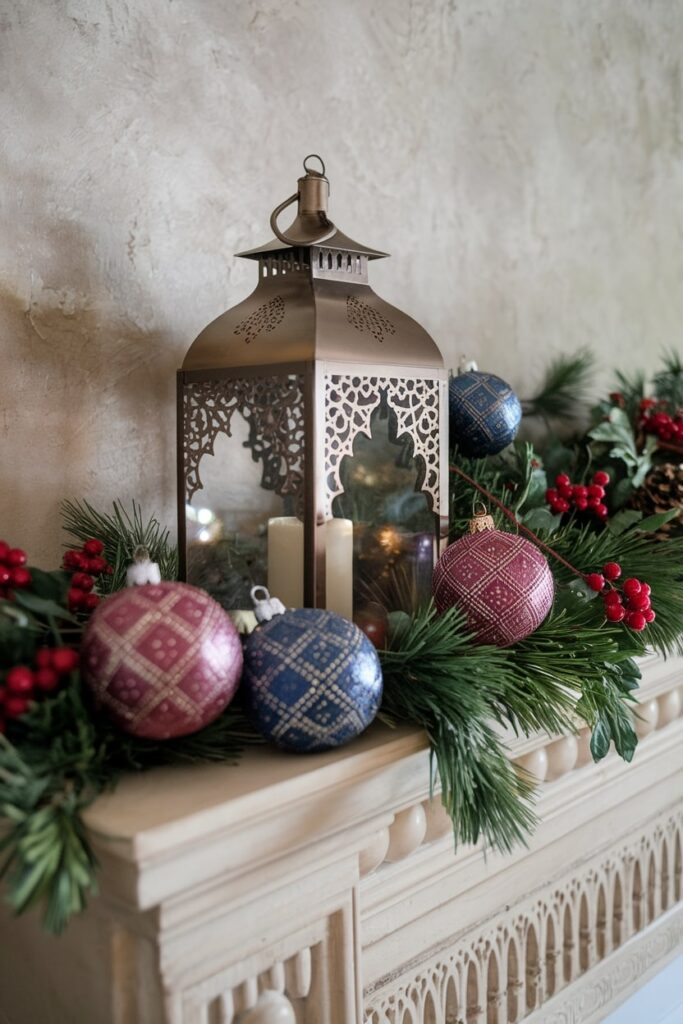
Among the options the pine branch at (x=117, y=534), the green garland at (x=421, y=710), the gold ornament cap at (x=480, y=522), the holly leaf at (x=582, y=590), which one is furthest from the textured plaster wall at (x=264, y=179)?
the holly leaf at (x=582, y=590)

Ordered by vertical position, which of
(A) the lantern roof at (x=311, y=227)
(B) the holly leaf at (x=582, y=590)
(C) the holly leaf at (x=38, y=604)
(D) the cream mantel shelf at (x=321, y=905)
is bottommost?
→ (D) the cream mantel shelf at (x=321, y=905)

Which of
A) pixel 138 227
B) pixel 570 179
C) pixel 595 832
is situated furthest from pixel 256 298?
pixel 570 179

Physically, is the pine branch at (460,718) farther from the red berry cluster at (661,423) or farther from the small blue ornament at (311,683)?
the red berry cluster at (661,423)

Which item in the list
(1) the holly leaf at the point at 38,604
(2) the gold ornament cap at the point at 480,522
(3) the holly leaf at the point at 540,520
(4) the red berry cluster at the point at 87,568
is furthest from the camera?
(3) the holly leaf at the point at 540,520

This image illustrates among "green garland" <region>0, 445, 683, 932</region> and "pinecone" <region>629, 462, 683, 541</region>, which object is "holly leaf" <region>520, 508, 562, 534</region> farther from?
"pinecone" <region>629, 462, 683, 541</region>

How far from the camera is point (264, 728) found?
60cm

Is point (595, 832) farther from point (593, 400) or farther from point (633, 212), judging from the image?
point (633, 212)

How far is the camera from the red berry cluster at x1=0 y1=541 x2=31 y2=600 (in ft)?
2.07

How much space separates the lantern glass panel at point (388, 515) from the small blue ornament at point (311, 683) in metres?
0.19

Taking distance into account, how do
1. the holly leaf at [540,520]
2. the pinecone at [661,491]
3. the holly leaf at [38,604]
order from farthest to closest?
the pinecone at [661,491]
the holly leaf at [540,520]
the holly leaf at [38,604]

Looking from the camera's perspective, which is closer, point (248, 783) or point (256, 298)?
point (248, 783)

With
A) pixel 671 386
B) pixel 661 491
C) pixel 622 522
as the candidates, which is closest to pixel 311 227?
pixel 622 522

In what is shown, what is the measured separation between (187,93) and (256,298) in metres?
0.34

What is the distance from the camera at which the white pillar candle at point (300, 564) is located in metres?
0.75
